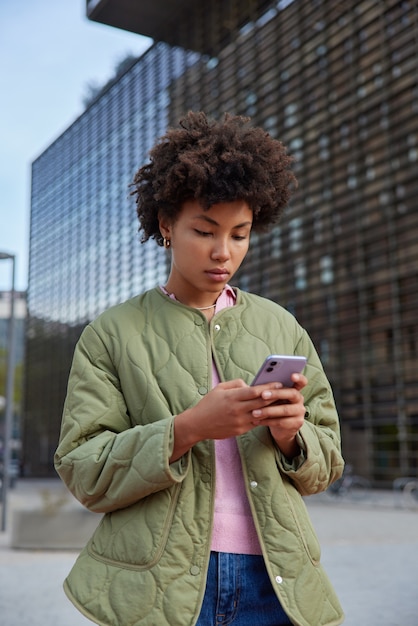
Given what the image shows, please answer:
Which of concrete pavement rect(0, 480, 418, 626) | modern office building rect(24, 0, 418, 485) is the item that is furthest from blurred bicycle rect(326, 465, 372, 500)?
concrete pavement rect(0, 480, 418, 626)

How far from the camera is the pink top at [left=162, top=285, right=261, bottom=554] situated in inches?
59.6

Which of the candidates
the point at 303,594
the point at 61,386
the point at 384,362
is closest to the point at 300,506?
the point at 303,594

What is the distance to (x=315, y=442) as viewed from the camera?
1513mm

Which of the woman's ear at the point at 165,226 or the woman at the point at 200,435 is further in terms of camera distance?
the woman's ear at the point at 165,226

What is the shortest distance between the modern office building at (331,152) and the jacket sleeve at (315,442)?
18280 millimetres

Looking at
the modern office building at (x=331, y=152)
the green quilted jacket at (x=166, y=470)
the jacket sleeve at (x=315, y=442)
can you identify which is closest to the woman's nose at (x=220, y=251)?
the green quilted jacket at (x=166, y=470)

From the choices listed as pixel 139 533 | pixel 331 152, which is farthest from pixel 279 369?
pixel 331 152

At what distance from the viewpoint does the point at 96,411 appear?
4.95 feet

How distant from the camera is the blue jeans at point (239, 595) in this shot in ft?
4.92

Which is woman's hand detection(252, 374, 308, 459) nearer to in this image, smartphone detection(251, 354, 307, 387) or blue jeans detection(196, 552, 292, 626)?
smartphone detection(251, 354, 307, 387)

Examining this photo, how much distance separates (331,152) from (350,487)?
37.3 ft

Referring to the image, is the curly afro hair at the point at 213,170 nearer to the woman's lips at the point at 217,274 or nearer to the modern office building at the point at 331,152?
the woman's lips at the point at 217,274

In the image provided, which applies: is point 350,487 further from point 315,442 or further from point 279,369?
point 279,369

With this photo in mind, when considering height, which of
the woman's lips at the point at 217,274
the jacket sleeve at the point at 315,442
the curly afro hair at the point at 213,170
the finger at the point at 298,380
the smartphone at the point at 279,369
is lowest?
the jacket sleeve at the point at 315,442
